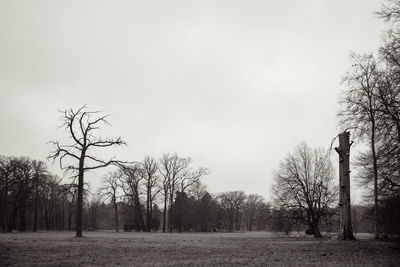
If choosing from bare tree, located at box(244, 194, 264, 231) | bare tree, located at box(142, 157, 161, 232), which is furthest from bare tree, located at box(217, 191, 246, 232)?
bare tree, located at box(142, 157, 161, 232)

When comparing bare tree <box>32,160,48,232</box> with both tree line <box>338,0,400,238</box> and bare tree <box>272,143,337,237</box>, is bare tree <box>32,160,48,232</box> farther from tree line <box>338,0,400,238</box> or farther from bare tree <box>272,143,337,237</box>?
tree line <box>338,0,400,238</box>

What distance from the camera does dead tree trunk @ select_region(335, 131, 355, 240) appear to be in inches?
840

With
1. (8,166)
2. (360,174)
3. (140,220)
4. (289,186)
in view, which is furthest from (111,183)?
(360,174)

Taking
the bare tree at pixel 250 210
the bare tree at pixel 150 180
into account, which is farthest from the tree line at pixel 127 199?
the bare tree at pixel 250 210

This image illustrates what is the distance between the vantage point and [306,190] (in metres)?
44.7

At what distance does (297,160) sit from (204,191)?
51.7 m

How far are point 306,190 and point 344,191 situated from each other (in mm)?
23867

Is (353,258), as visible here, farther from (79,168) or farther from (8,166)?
(8,166)

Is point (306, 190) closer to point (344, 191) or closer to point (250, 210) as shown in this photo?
point (344, 191)

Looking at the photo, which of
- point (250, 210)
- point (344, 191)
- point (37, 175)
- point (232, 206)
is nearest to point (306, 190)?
point (344, 191)

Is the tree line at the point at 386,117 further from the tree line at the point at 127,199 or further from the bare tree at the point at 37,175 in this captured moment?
the bare tree at the point at 37,175

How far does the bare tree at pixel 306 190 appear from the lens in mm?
43906

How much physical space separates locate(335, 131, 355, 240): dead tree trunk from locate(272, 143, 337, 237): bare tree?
22.3 metres

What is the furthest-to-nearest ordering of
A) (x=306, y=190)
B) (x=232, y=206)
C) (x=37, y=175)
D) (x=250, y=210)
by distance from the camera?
(x=250, y=210) → (x=232, y=206) → (x=37, y=175) → (x=306, y=190)
